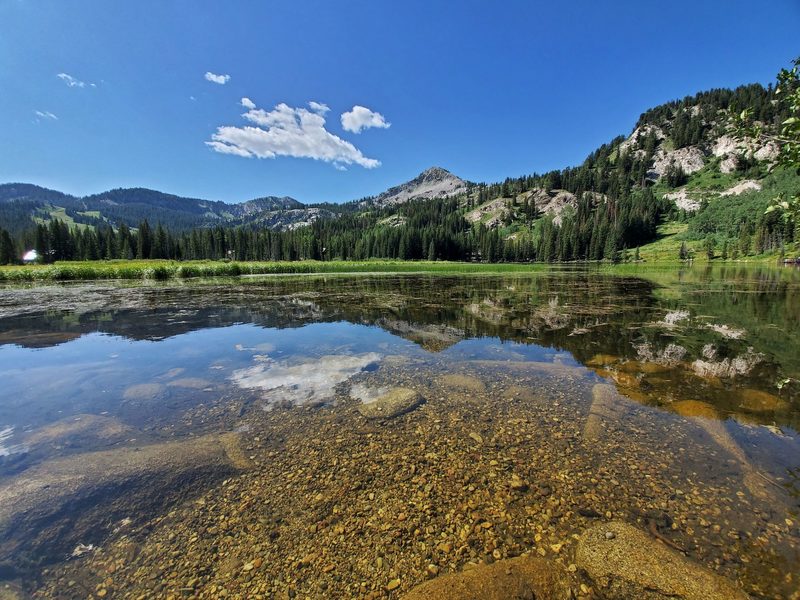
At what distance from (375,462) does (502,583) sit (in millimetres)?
3010

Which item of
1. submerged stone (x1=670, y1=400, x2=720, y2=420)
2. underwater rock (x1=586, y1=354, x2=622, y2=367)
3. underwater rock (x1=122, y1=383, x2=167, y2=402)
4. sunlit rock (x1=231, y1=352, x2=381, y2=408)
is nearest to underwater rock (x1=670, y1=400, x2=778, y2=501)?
submerged stone (x1=670, y1=400, x2=720, y2=420)

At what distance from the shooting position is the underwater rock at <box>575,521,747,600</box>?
413 centimetres

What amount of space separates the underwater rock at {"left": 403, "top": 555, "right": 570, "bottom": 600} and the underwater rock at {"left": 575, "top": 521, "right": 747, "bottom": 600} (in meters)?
0.50

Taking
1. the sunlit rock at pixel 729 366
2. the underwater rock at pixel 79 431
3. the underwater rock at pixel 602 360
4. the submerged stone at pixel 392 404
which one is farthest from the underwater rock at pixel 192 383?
the sunlit rock at pixel 729 366

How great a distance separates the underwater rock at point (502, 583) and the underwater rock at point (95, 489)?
4.23 meters

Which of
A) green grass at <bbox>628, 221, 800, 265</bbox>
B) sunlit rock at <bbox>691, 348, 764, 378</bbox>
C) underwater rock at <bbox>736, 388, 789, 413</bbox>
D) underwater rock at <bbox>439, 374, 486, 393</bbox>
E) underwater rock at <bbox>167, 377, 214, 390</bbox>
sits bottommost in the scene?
underwater rock at <bbox>167, 377, 214, 390</bbox>

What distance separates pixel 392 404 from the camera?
29.9 feet

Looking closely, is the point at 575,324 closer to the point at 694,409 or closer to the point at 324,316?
the point at 694,409

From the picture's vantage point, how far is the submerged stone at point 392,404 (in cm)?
864

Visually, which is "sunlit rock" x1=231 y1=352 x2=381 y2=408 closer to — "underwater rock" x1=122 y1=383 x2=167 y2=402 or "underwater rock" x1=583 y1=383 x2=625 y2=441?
→ "underwater rock" x1=122 y1=383 x2=167 y2=402

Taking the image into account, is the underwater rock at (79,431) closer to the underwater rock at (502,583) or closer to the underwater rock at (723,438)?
the underwater rock at (502,583)

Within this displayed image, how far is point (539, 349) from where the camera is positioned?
14109mm

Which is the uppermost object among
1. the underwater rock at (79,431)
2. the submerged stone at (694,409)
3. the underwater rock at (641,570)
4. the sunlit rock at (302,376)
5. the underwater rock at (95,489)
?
the submerged stone at (694,409)

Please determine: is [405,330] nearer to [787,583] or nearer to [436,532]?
[436,532]
